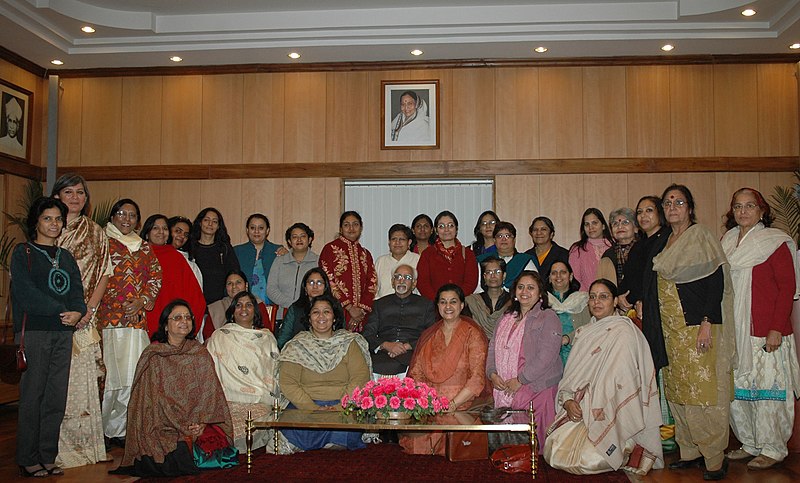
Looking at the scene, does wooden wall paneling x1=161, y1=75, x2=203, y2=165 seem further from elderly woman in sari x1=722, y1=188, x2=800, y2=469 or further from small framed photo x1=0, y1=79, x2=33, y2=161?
elderly woman in sari x1=722, y1=188, x2=800, y2=469

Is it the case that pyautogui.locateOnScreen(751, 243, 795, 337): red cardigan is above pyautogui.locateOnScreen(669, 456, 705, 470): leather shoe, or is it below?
above

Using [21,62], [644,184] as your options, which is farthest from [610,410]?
[21,62]

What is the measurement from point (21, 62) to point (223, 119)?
233cm

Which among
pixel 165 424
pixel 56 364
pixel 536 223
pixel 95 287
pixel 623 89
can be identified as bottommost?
pixel 165 424

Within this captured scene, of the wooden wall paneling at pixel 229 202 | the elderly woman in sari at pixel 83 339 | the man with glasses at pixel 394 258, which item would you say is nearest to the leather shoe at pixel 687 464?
the man with glasses at pixel 394 258

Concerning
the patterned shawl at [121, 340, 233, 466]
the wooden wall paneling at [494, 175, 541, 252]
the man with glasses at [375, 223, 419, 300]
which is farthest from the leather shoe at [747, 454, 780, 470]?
the wooden wall paneling at [494, 175, 541, 252]

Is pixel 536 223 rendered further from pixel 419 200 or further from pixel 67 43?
pixel 67 43

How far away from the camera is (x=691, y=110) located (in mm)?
7984

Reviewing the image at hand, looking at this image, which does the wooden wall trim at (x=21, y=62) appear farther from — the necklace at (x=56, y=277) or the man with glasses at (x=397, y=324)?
the man with glasses at (x=397, y=324)

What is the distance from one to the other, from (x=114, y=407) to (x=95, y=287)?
996 millimetres

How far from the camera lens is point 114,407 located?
5.41 meters

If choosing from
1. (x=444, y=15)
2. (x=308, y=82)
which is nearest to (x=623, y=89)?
(x=444, y=15)

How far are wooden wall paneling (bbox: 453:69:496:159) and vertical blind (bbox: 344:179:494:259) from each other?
0.37 meters

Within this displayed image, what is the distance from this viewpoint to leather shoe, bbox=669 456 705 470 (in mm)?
4688
